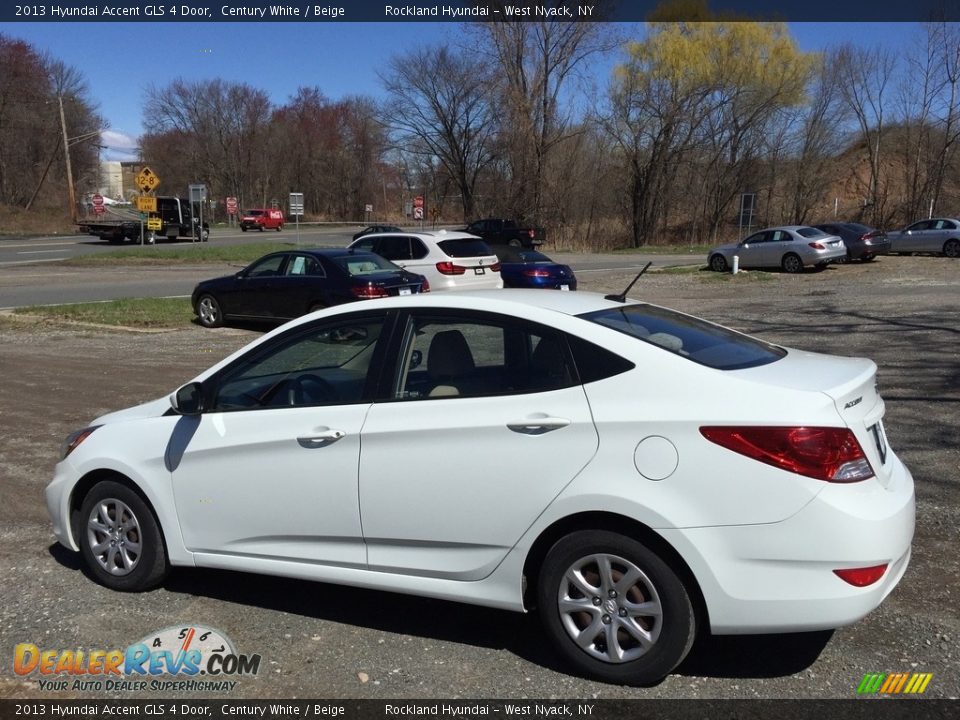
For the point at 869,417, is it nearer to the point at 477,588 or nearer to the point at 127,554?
the point at 477,588

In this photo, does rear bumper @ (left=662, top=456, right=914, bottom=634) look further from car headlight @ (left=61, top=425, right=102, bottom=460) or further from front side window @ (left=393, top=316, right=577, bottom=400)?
car headlight @ (left=61, top=425, right=102, bottom=460)

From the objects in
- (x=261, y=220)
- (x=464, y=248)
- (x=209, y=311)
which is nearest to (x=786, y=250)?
(x=464, y=248)

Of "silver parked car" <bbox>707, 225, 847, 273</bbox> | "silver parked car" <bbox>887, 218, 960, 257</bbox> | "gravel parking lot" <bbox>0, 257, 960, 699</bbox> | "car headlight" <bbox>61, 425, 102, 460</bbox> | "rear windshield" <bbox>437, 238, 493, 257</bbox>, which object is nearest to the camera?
"gravel parking lot" <bbox>0, 257, 960, 699</bbox>

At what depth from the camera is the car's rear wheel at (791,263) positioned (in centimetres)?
2869

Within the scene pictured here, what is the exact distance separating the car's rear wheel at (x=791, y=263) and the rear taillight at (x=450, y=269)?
15339 millimetres

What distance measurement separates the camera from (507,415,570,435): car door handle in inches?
146

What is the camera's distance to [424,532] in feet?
13.1

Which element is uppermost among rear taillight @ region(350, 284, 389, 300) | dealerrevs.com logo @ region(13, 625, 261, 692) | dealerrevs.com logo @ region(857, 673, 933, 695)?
rear taillight @ region(350, 284, 389, 300)

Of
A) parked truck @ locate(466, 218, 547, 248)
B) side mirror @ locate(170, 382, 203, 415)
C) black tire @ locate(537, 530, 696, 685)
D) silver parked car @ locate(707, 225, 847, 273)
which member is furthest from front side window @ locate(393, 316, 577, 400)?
parked truck @ locate(466, 218, 547, 248)

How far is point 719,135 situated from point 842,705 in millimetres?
57561

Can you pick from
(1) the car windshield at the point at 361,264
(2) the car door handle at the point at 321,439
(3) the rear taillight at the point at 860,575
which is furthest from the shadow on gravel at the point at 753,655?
(1) the car windshield at the point at 361,264

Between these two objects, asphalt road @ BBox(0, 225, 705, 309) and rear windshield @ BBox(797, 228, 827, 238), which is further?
rear windshield @ BBox(797, 228, 827, 238)

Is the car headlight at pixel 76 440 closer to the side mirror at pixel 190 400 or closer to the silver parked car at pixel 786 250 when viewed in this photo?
the side mirror at pixel 190 400

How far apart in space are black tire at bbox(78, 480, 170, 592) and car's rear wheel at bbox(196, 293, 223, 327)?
472 inches
